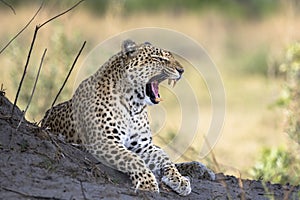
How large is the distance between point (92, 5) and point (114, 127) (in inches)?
811

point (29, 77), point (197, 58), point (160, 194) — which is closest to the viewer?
point (160, 194)

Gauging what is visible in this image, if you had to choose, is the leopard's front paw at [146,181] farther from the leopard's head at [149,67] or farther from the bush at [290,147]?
the bush at [290,147]

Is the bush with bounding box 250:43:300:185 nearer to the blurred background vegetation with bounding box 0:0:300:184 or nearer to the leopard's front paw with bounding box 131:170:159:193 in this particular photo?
the blurred background vegetation with bounding box 0:0:300:184

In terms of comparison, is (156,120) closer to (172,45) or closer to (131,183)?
(131,183)

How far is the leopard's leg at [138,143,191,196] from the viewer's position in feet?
21.7

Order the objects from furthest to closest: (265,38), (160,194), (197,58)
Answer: (265,38)
(197,58)
(160,194)

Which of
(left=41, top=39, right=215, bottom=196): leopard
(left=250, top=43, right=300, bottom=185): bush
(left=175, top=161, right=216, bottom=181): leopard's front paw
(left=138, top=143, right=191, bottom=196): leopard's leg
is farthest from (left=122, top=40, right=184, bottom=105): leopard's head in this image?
(left=250, top=43, right=300, bottom=185): bush

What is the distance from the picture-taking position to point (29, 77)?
11.6 m

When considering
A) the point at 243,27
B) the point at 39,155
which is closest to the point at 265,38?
the point at 243,27

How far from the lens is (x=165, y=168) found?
23.0ft

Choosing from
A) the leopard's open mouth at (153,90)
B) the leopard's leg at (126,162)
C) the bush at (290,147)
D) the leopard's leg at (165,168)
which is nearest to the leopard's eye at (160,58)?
the leopard's open mouth at (153,90)

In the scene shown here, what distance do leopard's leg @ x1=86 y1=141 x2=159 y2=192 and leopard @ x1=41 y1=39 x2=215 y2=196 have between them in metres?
0.04

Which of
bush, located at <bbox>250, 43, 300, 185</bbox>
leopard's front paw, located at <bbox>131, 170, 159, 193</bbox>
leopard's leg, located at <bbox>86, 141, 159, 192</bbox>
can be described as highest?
bush, located at <bbox>250, 43, 300, 185</bbox>

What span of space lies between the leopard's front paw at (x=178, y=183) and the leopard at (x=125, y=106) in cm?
7
